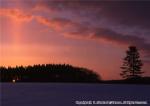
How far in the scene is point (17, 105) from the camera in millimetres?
58812

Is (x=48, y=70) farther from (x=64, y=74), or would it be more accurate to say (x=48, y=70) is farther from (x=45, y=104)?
(x=45, y=104)

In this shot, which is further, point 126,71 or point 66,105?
point 66,105

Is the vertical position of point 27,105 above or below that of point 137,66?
below

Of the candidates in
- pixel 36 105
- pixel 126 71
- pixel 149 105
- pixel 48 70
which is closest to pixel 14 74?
pixel 48 70

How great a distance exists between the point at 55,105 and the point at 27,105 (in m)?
3.42

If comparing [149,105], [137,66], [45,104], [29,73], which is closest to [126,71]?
[137,66]

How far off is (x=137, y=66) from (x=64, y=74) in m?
19.9

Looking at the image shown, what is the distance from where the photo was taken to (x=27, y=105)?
197 feet

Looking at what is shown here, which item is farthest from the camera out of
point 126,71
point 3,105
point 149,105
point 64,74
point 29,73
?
point 29,73

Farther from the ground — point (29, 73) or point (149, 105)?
point (29, 73)

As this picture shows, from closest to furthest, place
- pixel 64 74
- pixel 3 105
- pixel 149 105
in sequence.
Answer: pixel 3 105
pixel 149 105
pixel 64 74

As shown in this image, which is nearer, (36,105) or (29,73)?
(36,105)

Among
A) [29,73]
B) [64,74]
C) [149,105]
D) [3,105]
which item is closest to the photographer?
[3,105]

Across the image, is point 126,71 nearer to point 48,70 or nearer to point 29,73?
point 48,70
